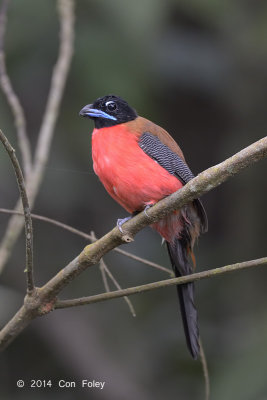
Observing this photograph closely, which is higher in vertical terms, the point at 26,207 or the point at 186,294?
the point at 26,207

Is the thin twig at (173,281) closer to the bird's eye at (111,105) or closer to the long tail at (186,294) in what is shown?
the long tail at (186,294)

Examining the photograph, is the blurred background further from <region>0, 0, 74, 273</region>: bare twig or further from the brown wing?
the brown wing

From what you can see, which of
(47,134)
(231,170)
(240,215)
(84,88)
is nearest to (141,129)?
(47,134)

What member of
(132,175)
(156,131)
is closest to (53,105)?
(156,131)

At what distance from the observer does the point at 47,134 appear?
12.4 ft

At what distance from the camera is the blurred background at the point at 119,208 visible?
5.15 m

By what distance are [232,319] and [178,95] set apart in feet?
6.75

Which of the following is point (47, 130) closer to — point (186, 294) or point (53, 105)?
point (53, 105)

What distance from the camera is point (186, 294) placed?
131 inches

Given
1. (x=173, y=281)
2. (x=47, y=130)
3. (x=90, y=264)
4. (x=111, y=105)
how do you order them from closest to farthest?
(x=173, y=281) → (x=90, y=264) → (x=111, y=105) → (x=47, y=130)

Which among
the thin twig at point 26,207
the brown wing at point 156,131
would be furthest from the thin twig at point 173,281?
the brown wing at point 156,131

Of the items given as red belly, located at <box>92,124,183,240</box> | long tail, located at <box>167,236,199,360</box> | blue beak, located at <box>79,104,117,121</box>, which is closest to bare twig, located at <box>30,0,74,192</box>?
blue beak, located at <box>79,104,117,121</box>

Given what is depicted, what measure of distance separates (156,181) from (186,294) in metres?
0.56

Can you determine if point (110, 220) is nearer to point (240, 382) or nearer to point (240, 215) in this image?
point (240, 215)
